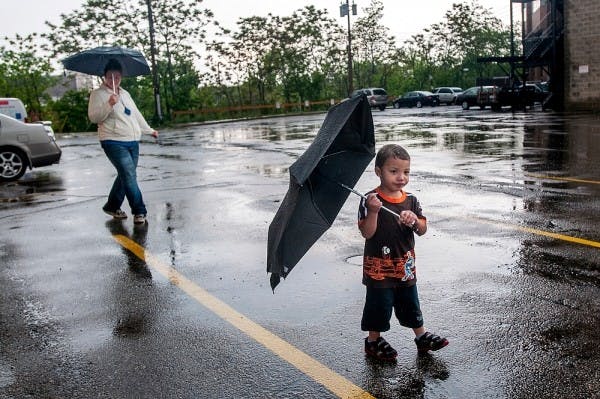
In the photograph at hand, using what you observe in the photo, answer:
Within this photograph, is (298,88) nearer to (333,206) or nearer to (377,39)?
(377,39)

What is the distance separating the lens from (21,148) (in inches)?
523

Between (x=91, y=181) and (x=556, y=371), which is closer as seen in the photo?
(x=556, y=371)

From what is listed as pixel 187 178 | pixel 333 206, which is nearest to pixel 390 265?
pixel 333 206

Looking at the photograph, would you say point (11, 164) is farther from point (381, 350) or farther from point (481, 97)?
point (481, 97)

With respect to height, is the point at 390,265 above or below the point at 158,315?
above

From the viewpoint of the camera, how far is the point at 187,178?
39.8 ft

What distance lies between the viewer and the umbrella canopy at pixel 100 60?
8000 millimetres

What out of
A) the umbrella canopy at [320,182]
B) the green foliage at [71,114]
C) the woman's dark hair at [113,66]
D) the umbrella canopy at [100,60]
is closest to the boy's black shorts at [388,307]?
the umbrella canopy at [320,182]

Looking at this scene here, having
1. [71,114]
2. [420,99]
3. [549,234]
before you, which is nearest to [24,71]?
[71,114]

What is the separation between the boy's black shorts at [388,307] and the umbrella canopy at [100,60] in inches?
221

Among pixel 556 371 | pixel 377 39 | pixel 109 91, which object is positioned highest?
pixel 377 39

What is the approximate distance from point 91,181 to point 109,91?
5.45 meters

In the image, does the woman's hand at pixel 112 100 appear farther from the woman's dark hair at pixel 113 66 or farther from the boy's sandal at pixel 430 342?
the boy's sandal at pixel 430 342

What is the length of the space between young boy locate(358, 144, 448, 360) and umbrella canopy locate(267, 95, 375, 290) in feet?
0.50
